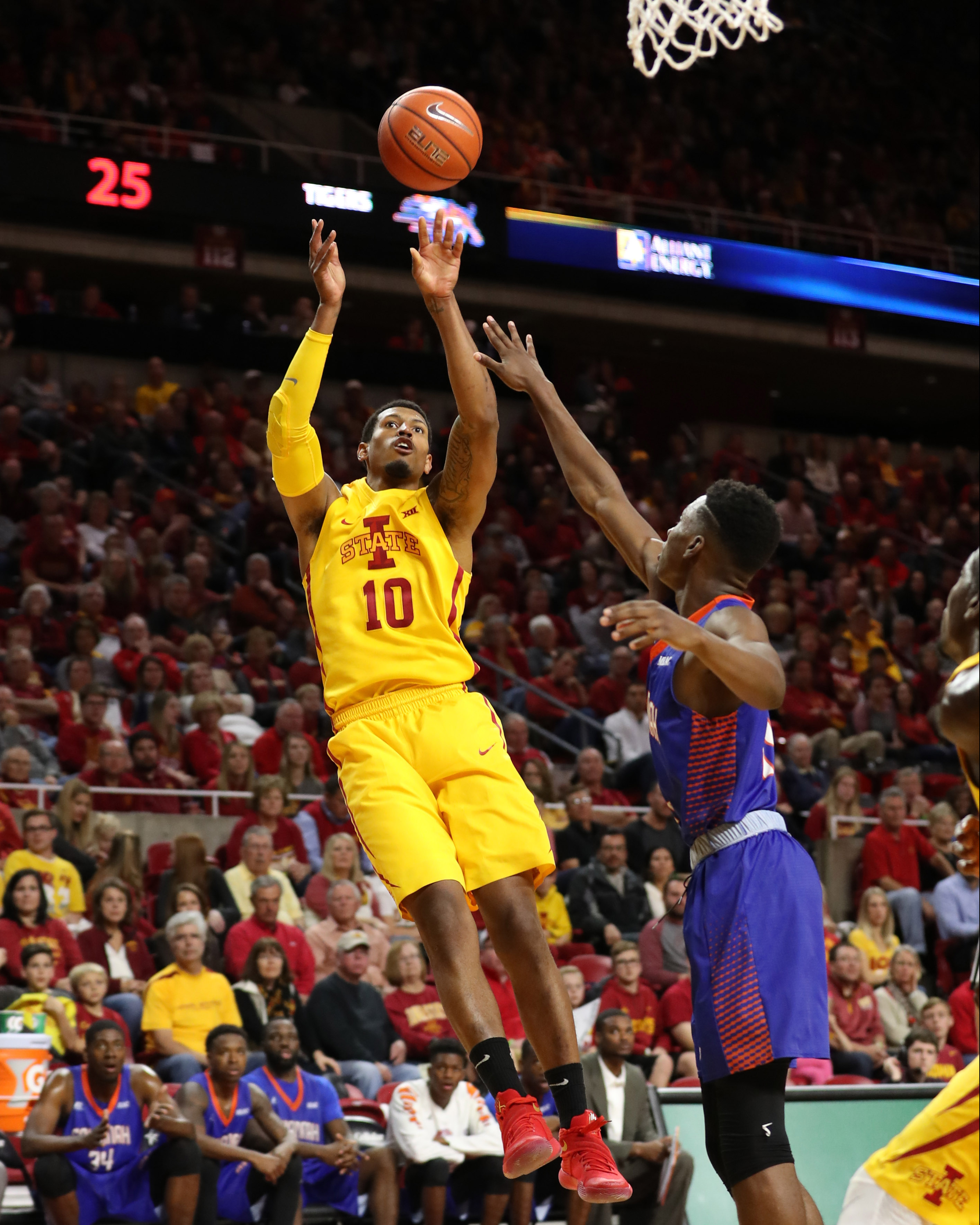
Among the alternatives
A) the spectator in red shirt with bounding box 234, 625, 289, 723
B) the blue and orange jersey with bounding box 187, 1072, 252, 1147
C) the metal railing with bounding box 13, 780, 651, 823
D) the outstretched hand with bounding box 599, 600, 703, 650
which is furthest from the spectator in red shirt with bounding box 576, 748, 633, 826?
the outstretched hand with bounding box 599, 600, 703, 650

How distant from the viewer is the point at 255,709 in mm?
12211

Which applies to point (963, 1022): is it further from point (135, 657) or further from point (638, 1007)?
point (135, 657)

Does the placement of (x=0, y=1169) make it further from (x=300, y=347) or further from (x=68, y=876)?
(x=300, y=347)

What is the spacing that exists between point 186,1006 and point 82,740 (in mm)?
2857

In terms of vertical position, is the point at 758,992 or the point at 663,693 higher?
the point at 663,693

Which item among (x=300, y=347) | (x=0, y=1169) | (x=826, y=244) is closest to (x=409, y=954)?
(x=0, y=1169)

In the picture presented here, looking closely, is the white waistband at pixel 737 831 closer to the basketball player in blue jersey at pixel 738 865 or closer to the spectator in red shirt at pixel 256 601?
the basketball player in blue jersey at pixel 738 865

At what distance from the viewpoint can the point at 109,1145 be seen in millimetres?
7941

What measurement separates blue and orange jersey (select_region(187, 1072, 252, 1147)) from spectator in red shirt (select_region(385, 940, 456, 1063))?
1.46 metres

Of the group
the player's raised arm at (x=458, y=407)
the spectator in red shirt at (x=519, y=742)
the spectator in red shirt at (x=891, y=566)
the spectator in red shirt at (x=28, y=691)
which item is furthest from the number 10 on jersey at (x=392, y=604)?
the spectator in red shirt at (x=891, y=566)

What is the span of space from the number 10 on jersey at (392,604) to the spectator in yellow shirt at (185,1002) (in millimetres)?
4295

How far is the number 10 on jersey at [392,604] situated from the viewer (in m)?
5.18

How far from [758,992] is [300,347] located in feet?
8.13

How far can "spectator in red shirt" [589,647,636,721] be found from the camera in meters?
13.9
